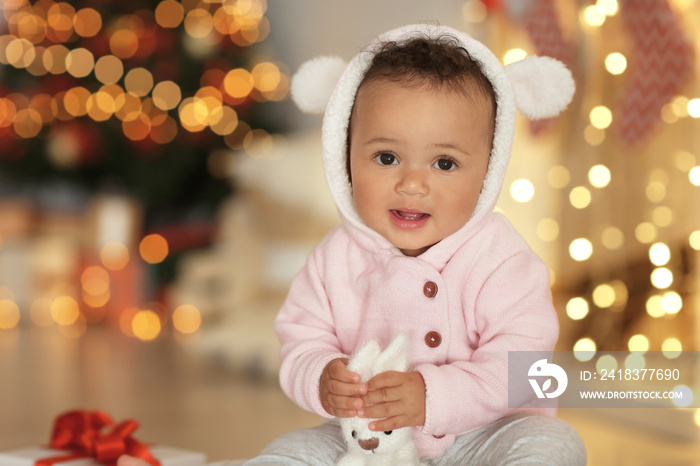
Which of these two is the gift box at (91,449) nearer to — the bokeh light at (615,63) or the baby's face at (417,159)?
the baby's face at (417,159)

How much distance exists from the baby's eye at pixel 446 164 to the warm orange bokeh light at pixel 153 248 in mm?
2374

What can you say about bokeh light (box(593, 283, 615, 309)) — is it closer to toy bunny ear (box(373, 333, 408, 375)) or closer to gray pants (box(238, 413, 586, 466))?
gray pants (box(238, 413, 586, 466))

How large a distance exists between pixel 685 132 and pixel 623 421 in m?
0.74

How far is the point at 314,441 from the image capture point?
0.99 metres

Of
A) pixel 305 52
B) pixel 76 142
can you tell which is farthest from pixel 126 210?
pixel 305 52

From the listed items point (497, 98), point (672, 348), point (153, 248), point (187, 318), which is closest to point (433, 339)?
point (497, 98)

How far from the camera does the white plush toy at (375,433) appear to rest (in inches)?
35.6

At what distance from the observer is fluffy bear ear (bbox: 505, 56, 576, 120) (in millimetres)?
1025

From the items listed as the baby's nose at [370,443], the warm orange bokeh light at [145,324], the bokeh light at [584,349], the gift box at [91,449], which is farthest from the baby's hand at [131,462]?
the warm orange bokeh light at [145,324]

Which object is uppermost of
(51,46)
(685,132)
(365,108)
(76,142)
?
(51,46)

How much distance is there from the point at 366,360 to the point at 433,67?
356mm

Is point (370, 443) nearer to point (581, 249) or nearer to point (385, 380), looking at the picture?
point (385, 380)

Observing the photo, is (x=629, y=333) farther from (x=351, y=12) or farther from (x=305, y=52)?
(x=305, y=52)

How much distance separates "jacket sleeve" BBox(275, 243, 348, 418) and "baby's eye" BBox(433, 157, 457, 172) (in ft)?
0.74
